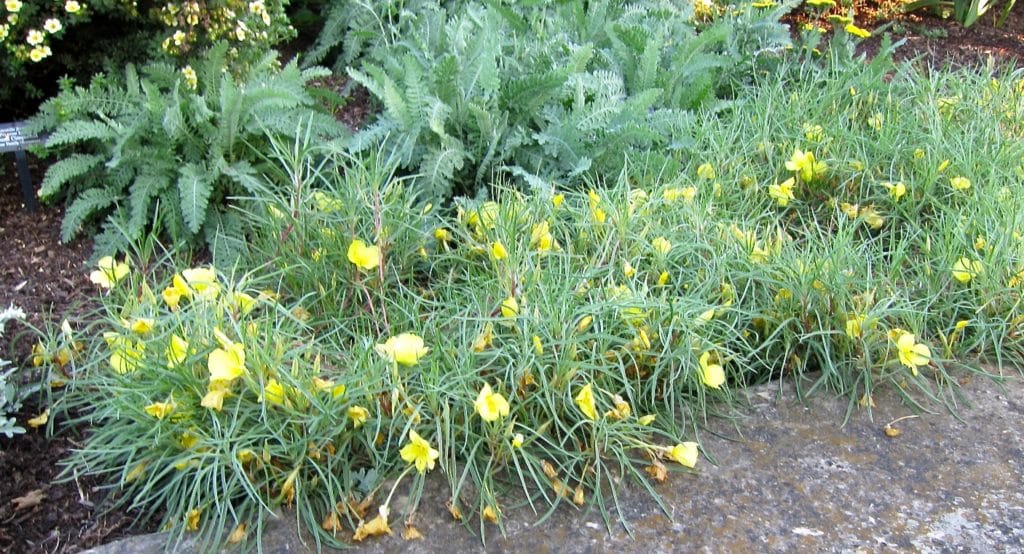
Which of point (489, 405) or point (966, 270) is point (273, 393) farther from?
point (966, 270)

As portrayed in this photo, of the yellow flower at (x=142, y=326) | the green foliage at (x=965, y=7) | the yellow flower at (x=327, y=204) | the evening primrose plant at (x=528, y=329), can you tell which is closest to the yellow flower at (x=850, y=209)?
the evening primrose plant at (x=528, y=329)

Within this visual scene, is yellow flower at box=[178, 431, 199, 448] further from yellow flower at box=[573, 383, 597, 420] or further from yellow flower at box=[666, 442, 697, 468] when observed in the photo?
yellow flower at box=[666, 442, 697, 468]

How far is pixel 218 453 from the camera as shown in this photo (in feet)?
6.95

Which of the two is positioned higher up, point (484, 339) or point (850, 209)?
point (850, 209)

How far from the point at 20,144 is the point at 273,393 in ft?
6.25

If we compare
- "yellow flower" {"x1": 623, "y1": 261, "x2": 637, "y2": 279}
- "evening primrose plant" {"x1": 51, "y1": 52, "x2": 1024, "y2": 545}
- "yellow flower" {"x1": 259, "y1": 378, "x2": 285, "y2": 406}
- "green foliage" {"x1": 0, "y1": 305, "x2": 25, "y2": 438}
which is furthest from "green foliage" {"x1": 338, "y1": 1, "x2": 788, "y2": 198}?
"green foliage" {"x1": 0, "y1": 305, "x2": 25, "y2": 438}

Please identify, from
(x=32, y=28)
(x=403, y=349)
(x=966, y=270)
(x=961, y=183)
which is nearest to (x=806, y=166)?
(x=961, y=183)

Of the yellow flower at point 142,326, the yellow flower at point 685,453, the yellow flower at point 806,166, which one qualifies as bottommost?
the yellow flower at point 685,453

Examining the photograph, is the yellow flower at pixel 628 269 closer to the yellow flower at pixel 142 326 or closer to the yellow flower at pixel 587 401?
the yellow flower at pixel 587 401

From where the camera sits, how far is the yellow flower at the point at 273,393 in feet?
7.00

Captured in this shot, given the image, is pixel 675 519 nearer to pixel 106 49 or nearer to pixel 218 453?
pixel 218 453

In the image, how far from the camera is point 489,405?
215cm

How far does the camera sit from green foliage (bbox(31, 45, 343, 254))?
10.6ft

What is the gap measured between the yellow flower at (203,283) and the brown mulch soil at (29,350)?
0.49m
